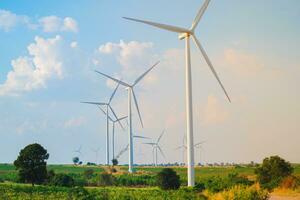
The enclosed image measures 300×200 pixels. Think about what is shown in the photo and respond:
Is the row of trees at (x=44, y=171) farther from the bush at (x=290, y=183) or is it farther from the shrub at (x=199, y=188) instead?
the shrub at (x=199, y=188)

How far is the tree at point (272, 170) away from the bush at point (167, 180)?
1112 centimetres

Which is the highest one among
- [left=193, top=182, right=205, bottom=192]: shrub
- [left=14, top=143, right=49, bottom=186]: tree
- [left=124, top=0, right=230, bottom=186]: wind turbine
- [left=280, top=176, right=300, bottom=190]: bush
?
[left=124, top=0, right=230, bottom=186]: wind turbine

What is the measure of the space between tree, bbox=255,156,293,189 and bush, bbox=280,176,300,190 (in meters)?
4.48

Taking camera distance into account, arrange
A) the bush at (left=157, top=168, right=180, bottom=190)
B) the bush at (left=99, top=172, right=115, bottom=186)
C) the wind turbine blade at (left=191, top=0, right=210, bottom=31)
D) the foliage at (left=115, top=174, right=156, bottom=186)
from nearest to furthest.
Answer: the wind turbine blade at (left=191, top=0, right=210, bottom=31)
the bush at (left=157, top=168, right=180, bottom=190)
the bush at (left=99, top=172, right=115, bottom=186)
the foliage at (left=115, top=174, right=156, bottom=186)

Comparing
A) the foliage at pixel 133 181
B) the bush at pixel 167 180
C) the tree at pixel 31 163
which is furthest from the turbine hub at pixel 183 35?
the foliage at pixel 133 181

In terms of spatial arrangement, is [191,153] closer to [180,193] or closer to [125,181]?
[180,193]

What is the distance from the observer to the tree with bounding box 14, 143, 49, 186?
61031 mm

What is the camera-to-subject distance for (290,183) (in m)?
51.2

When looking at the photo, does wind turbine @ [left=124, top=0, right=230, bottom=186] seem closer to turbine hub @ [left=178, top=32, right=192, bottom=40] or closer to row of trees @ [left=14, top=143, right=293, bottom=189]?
turbine hub @ [left=178, top=32, right=192, bottom=40]

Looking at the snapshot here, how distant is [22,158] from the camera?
201 ft

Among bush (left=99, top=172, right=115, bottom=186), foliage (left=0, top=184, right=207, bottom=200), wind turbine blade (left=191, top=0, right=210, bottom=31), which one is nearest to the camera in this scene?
foliage (left=0, top=184, right=207, bottom=200)

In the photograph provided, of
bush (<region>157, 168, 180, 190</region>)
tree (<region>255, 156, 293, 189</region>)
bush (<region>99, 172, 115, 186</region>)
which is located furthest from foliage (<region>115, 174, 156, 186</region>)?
tree (<region>255, 156, 293, 189</region>)

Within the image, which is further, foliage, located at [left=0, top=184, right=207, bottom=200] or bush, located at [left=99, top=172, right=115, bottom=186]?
bush, located at [left=99, top=172, right=115, bottom=186]

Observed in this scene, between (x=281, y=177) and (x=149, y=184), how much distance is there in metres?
29.7
